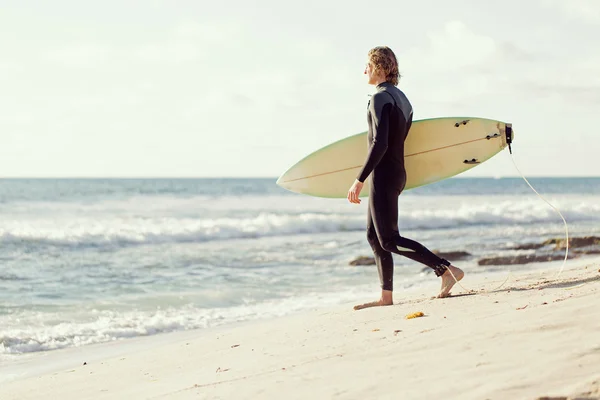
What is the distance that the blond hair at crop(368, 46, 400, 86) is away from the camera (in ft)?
14.0

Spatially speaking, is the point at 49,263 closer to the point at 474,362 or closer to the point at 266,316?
the point at 266,316

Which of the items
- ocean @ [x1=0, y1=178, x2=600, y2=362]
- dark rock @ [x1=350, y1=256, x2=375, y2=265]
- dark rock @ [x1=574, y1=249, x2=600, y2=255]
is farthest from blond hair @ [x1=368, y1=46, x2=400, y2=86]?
dark rock @ [x1=574, y1=249, x2=600, y2=255]

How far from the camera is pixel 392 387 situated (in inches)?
96.5

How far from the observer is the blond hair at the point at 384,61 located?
428cm

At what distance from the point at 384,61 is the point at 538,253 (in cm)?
737

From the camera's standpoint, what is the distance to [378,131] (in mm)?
4164

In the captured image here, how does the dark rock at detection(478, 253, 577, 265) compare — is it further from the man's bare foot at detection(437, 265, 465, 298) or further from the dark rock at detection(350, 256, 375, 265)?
the man's bare foot at detection(437, 265, 465, 298)

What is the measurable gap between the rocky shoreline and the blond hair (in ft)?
19.2

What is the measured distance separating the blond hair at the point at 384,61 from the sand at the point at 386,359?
1.49 meters

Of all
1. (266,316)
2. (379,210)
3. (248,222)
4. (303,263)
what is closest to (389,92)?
(379,210)

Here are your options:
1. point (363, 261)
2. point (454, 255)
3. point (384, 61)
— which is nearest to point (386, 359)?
point (384, 61)

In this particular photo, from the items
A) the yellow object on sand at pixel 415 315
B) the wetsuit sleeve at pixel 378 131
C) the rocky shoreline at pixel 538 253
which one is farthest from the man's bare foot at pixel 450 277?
the rocky shoreline at pixel 538 253

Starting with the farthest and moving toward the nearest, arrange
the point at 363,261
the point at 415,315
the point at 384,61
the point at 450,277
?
the point at 363,261 < the point at 450,277 < the point at 384,61 < the point at 415,315

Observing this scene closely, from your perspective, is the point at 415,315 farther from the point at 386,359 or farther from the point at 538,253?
the point at 538,253
